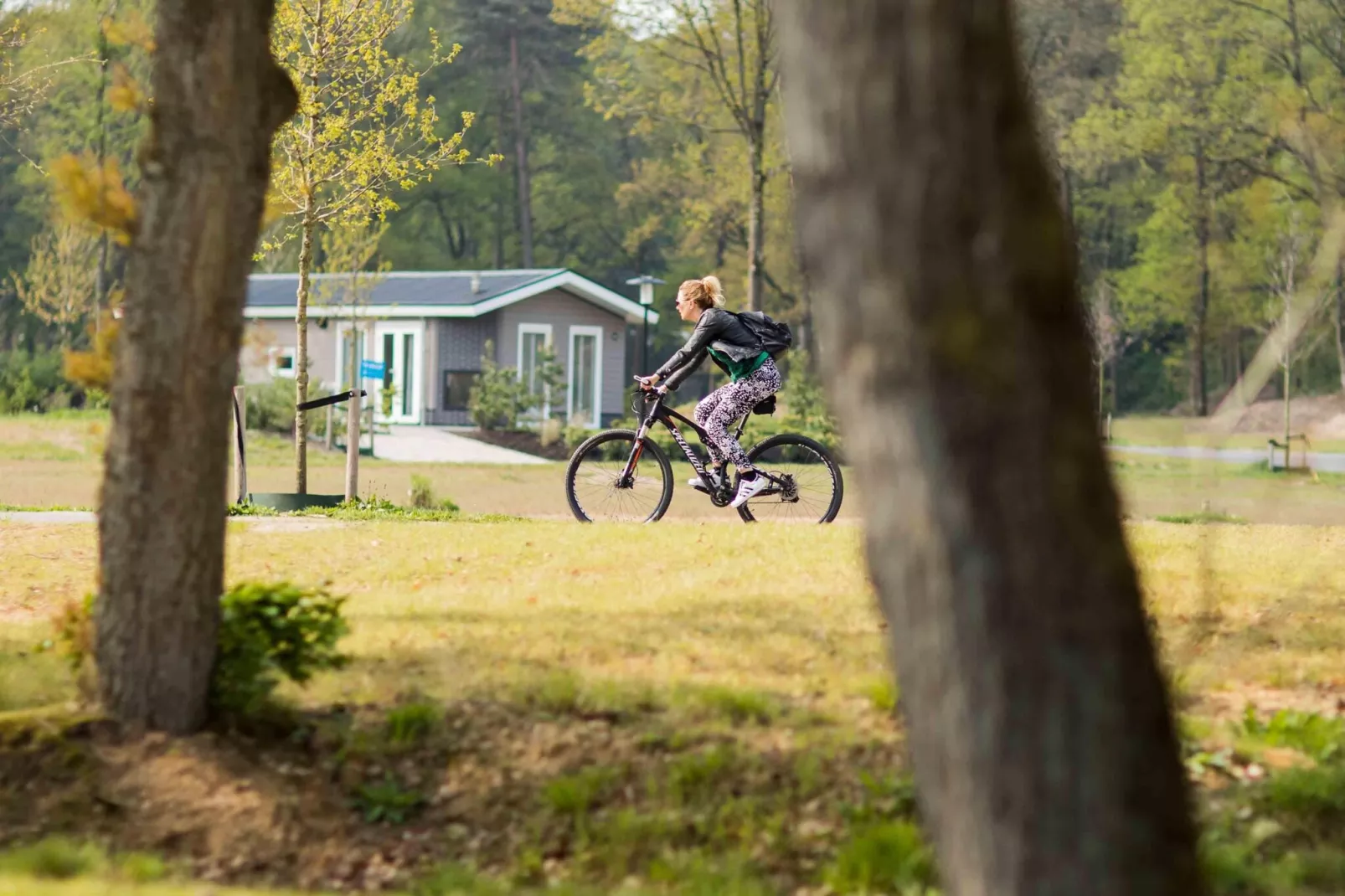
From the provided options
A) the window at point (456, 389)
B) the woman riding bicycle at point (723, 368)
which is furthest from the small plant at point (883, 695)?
the window at point (456, 389)

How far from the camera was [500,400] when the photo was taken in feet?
103

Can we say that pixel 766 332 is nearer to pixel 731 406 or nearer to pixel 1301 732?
pixel 731 406

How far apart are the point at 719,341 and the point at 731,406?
45cm

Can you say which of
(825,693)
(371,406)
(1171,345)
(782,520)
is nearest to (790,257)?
(1171,345)

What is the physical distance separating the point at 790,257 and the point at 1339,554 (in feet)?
139

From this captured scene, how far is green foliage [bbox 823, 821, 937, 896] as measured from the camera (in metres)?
4.93

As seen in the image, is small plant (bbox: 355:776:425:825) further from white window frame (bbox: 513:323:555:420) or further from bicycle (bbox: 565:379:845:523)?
white window frame (bbox: 513:323:555:420)

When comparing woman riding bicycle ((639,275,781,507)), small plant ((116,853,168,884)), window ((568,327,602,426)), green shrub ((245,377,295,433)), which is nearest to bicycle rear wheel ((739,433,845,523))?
woman riding bicycle ((639,275,781,507))

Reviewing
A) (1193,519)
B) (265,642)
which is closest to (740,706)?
(265,642)

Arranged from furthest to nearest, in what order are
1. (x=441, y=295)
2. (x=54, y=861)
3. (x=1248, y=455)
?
(x=441, y=295), (x=1248, y=455), (x=54, y=861)

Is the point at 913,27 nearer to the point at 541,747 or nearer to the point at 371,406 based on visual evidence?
the point at 541,747

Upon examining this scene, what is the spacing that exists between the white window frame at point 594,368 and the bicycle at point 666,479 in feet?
79.9

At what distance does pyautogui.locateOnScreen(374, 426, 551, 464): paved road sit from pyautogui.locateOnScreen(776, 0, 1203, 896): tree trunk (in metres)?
23.8

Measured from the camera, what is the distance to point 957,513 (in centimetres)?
308
